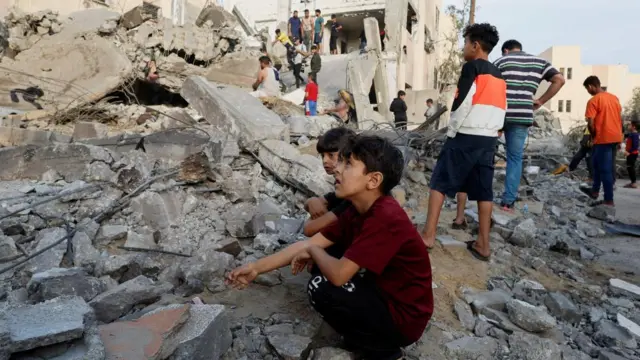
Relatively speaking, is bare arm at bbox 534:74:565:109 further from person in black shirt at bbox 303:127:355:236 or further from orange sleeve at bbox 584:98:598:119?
person in black shirt at bbox 303:127:355:236

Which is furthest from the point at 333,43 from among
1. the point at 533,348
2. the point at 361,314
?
the point at 361,314

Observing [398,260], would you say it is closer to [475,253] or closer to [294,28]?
[475,253]

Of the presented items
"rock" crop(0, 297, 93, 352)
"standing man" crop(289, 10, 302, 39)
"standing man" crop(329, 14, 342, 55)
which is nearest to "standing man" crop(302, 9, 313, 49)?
"standing man" crop(289, 10, 302, 39)

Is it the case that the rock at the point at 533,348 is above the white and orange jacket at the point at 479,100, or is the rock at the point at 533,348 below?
below

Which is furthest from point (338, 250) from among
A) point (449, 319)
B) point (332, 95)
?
point (332, 95)

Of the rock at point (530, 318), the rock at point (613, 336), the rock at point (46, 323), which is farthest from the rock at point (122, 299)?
the rock at point (613, 336)

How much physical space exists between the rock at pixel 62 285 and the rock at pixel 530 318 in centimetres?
216

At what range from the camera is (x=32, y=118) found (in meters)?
6.47

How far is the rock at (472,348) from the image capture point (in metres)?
2.00

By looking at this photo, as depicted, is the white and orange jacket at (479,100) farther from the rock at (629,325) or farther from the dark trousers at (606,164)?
the dark trousers at (606,164)

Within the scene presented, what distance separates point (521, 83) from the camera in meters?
3.96

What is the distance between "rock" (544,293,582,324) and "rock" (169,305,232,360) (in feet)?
6.29

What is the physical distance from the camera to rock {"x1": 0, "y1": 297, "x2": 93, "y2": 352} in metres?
1.29

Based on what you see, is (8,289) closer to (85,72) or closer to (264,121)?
(264,121)
